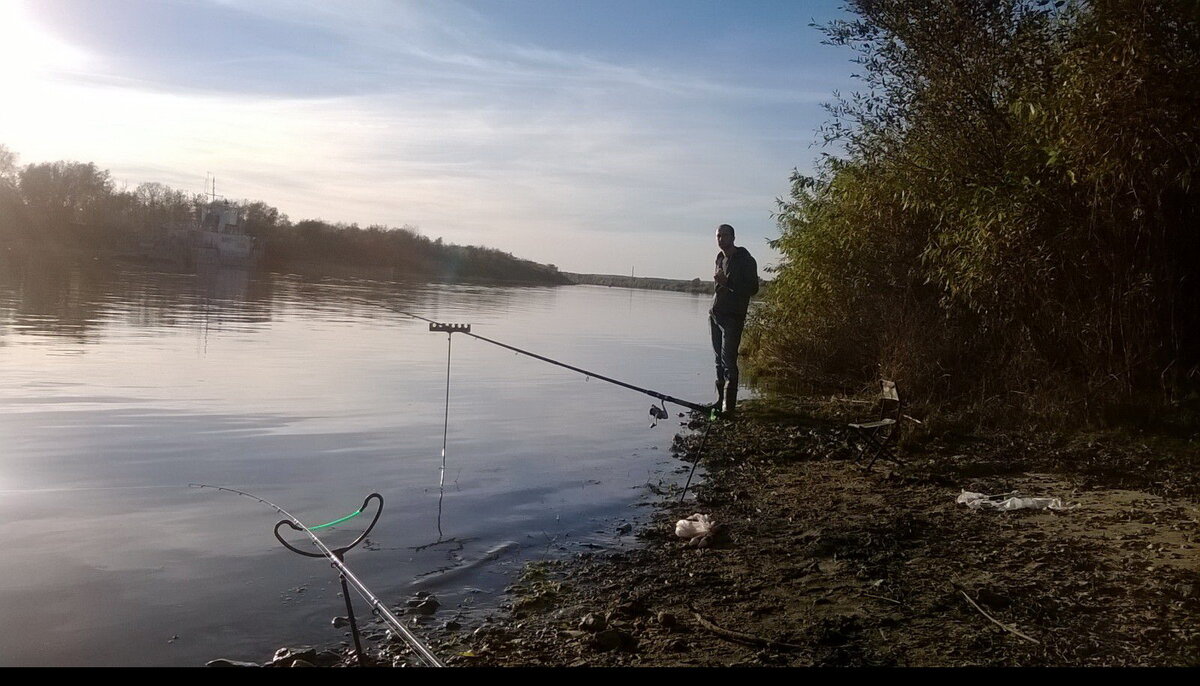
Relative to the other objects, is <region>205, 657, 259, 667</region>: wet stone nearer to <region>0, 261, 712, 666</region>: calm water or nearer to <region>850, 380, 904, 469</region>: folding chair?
<region>0, 261, 712, 666</region>: calm water

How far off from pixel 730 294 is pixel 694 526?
5250 millimetres

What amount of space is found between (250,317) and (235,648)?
1222 inches

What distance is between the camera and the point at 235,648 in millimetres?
5742

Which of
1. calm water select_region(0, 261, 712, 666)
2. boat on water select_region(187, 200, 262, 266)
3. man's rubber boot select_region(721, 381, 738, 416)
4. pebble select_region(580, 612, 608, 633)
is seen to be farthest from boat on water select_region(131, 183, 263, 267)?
pebble select_region(580, 612, 608, 633)

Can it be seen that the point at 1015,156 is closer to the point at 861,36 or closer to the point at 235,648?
the point at 861,36

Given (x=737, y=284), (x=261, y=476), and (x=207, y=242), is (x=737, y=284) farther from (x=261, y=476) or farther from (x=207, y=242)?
(x=207, y=242)

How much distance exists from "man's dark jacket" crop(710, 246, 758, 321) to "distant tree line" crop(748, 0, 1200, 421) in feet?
8.56

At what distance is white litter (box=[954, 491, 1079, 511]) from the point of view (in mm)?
8055

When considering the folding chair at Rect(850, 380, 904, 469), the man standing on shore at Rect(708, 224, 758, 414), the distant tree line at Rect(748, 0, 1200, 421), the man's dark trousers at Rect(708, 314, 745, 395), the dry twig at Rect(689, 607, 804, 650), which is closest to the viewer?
the dry twig at Rect(689, 607, 804, 650)

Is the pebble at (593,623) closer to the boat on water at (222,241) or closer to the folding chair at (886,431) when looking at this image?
the folding chair at (886,431)

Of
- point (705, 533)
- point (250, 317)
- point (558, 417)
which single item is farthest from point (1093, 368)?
point (250, 317)

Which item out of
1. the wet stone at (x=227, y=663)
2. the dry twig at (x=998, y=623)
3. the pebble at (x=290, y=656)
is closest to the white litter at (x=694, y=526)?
the dry twig at (x=998, y=623)

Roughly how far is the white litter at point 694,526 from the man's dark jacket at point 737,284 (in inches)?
189

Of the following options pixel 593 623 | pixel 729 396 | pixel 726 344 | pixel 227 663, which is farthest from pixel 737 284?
pixel 227 663
